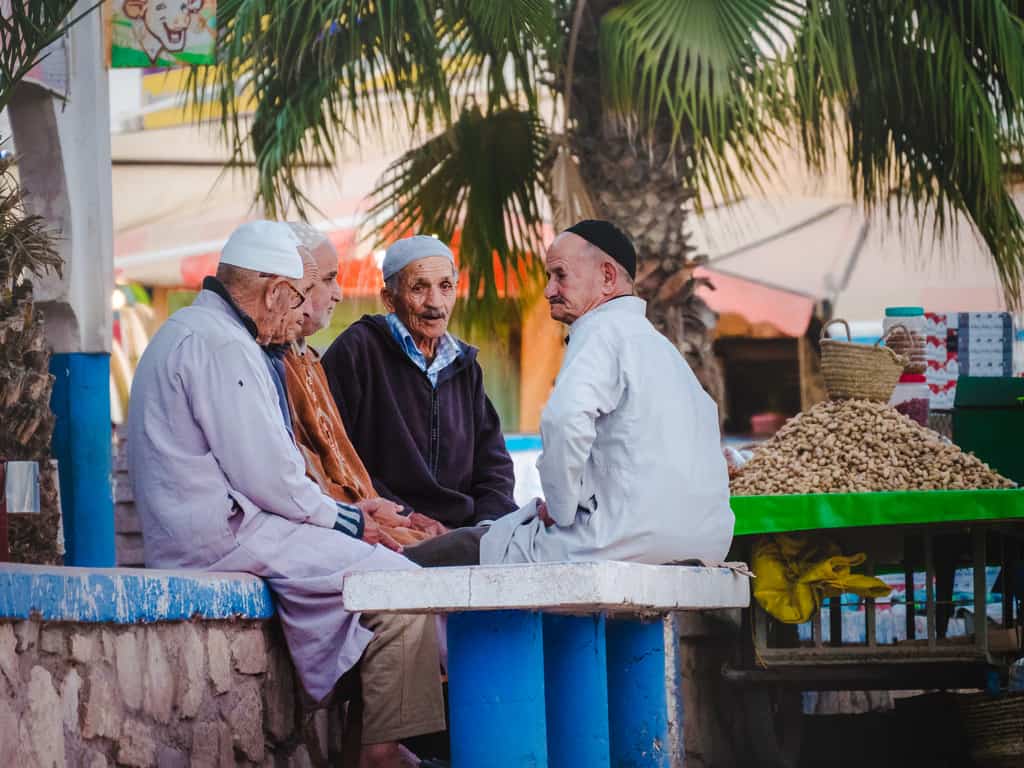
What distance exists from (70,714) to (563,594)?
35.3 inches

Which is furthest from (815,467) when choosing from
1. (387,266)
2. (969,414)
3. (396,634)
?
(396,634)

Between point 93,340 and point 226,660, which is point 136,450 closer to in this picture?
point 226,660

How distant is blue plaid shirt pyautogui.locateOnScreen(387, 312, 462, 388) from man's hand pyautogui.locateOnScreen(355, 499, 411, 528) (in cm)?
74

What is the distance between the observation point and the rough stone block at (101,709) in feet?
9.76

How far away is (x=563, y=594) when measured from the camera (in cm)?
288

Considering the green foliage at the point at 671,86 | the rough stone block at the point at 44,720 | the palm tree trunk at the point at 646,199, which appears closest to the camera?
the rough stone block at the point at 44,720

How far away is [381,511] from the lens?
448 cm

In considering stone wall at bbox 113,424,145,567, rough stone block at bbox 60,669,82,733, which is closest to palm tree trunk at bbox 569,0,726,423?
stone wall at bbox 113,424,145,567

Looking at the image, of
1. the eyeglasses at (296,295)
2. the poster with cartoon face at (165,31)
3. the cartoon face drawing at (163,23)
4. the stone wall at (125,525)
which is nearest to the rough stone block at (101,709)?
the eyeglasses at (296,295)

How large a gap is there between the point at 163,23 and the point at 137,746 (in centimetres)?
455

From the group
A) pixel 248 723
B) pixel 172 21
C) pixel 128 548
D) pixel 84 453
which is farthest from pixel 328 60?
pixel 248 723

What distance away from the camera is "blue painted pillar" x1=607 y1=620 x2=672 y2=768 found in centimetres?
366

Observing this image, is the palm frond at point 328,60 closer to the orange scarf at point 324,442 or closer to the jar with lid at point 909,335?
the jar with lid at point 909,335

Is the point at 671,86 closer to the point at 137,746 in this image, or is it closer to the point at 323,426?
the point at 323,426
